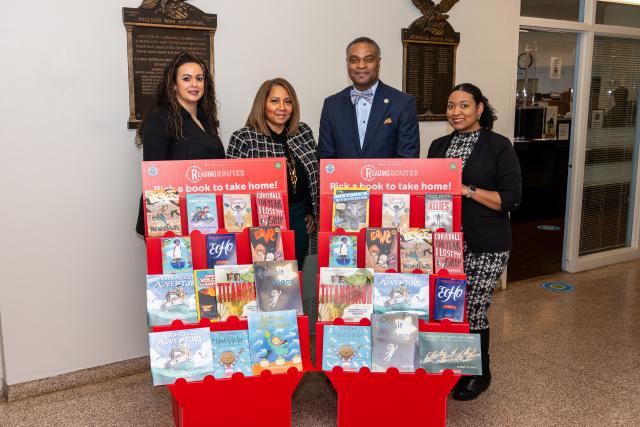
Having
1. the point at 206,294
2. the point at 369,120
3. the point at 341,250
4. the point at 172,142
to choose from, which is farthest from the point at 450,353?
the point at 172,142

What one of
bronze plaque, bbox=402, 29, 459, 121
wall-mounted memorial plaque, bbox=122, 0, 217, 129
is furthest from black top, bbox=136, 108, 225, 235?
bronze plaque, bbox=402, 29, 459, 121

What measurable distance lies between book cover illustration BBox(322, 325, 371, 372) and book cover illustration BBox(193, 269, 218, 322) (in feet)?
1.43

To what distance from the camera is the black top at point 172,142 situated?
8.80 feet

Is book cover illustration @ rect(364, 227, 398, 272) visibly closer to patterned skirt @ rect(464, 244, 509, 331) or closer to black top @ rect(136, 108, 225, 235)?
patterned skirt @ rect(464, 244, 509, 331)

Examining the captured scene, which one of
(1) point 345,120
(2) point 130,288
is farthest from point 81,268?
(1) point 345,120

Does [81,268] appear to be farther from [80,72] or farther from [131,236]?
[80,72]

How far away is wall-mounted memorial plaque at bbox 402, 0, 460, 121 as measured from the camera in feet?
13.3

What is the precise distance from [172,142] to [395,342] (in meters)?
1.34

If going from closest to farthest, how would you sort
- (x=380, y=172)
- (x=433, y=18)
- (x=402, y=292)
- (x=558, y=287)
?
1. (x=402, y=292)
2. (x=380, y=172)
3. (x=433, y=18)
4. (x=558, y=287)

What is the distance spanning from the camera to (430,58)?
4.16 m

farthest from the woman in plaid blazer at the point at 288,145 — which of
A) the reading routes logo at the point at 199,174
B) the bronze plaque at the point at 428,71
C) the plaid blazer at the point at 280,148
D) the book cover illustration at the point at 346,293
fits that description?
the bronze plaque at the point at 428,71

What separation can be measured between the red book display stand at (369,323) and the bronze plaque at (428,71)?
184cm

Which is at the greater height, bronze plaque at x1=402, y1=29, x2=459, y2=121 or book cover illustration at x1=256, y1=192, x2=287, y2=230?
bronze plaque at x1=402, y1=29, x2=459, y2=121

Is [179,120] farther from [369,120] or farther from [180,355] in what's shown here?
[180,355]
